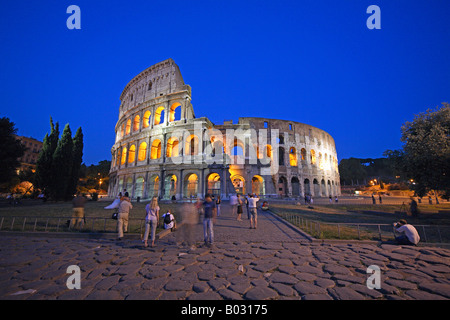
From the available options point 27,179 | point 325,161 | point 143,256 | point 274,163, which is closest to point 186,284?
point 143,256

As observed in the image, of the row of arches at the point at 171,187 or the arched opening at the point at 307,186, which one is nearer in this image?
the row of arches at the point at 171,187

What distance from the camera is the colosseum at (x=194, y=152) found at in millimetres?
23172

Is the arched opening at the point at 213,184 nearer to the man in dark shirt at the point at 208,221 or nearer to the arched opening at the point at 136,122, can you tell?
the arched opening at the point at 136,122

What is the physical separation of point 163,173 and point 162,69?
15964mm

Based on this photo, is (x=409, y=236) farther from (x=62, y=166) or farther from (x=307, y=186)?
(x=307, y=186)

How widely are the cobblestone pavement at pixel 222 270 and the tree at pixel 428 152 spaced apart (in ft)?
22.6

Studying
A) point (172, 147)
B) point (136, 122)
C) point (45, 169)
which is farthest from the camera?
point (136, 122)

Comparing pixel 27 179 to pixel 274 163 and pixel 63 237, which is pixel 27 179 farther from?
pixel 274 163

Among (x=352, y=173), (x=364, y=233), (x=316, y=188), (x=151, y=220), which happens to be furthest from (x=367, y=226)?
(x=352, y=173)

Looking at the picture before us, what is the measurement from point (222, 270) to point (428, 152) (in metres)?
12.4

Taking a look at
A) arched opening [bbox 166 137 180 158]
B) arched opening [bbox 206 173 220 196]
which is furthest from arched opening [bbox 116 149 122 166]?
arched opening [bbox 206 173 220 196]

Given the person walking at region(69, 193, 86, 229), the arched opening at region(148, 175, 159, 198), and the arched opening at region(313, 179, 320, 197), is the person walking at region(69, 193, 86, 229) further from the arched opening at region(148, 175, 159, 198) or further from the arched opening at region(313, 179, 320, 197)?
the arched opening at region(313, 179, 320, 197)

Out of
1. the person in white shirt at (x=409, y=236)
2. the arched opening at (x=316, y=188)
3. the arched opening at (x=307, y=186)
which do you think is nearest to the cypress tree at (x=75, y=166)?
the person in white shirt at (x=409, y=236)

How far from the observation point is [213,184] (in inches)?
1108
